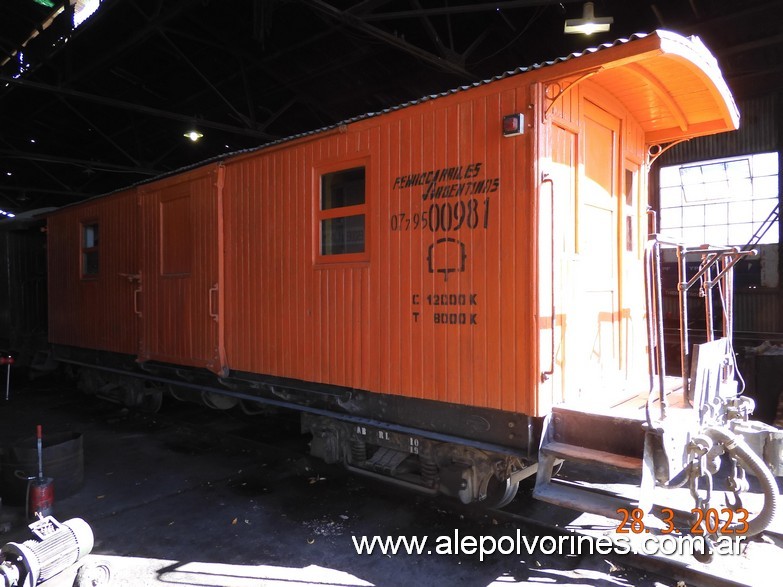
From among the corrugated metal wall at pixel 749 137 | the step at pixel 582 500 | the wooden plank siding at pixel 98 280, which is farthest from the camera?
the corrugated metal wall at pixel 749 137

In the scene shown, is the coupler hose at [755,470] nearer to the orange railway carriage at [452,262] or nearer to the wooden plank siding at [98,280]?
the orange railway carriage at [452,262]

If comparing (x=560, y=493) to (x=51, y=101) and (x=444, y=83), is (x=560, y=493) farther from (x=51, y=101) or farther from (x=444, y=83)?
(x=51, y=101)

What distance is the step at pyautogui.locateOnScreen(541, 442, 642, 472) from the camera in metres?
3.32

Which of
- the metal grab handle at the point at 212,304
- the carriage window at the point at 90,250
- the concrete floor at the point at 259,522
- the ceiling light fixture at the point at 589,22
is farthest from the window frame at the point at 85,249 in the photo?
the ceiling light fixture at the point at 589,22

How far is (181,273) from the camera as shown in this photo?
6742 mm

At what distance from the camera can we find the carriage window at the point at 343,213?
4785 millimetres

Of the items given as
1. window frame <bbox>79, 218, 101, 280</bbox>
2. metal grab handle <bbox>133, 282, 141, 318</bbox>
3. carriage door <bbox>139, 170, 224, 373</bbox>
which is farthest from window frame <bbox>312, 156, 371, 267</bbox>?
window frame <bbox>79, 218, 101, 280</bbox>

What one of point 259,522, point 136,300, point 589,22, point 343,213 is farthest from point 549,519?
point 589,22

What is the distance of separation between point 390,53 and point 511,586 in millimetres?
9211

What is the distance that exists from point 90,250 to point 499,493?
758 centimetres

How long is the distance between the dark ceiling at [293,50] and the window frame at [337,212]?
4039 mm

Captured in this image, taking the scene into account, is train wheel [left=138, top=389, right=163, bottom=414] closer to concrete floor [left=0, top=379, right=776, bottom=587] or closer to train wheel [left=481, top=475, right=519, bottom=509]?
concrete floor [left=0, top=379, right=776, bottom=587]

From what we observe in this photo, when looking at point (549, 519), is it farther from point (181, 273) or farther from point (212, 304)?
point (181, 273)

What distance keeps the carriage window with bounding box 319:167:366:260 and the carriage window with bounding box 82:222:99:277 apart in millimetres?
5398
